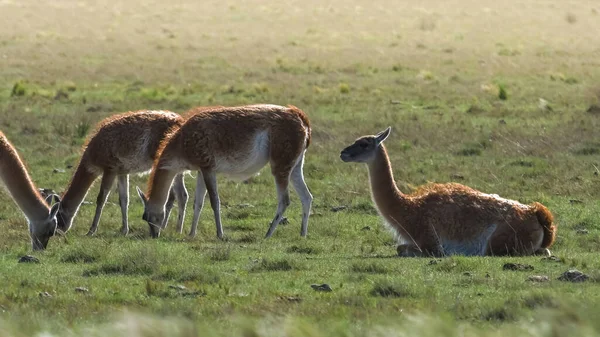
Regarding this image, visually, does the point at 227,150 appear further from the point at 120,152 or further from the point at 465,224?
the point at 465,224

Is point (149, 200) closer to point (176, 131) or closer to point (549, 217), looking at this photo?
point (176, 131)

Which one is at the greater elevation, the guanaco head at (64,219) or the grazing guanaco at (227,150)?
the grazing guanaco at (227,150)

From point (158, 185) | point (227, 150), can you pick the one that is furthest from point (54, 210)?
point (227, 150)

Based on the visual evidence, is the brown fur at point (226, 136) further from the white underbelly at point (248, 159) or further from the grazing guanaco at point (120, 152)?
the grazing guanaco at point (120, 152)

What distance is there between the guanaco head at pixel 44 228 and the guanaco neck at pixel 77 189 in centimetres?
112

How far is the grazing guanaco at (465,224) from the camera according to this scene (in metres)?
10.5

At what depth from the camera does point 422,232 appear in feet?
35.0

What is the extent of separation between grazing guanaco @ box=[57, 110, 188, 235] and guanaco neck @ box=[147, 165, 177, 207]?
72cm

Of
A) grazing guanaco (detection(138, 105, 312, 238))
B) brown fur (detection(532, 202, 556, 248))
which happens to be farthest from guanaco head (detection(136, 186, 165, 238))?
brown fur (detection(532, 202, 556, 248))

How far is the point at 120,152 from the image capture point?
12758mm

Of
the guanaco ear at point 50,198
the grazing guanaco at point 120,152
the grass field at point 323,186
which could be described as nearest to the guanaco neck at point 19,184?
the guanaco ear at point 50,198

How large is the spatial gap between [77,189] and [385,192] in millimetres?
3662

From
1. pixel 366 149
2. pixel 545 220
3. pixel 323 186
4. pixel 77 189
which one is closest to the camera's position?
pixel 545 220

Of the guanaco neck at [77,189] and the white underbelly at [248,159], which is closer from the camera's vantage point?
the white underbelly at [248,159]
